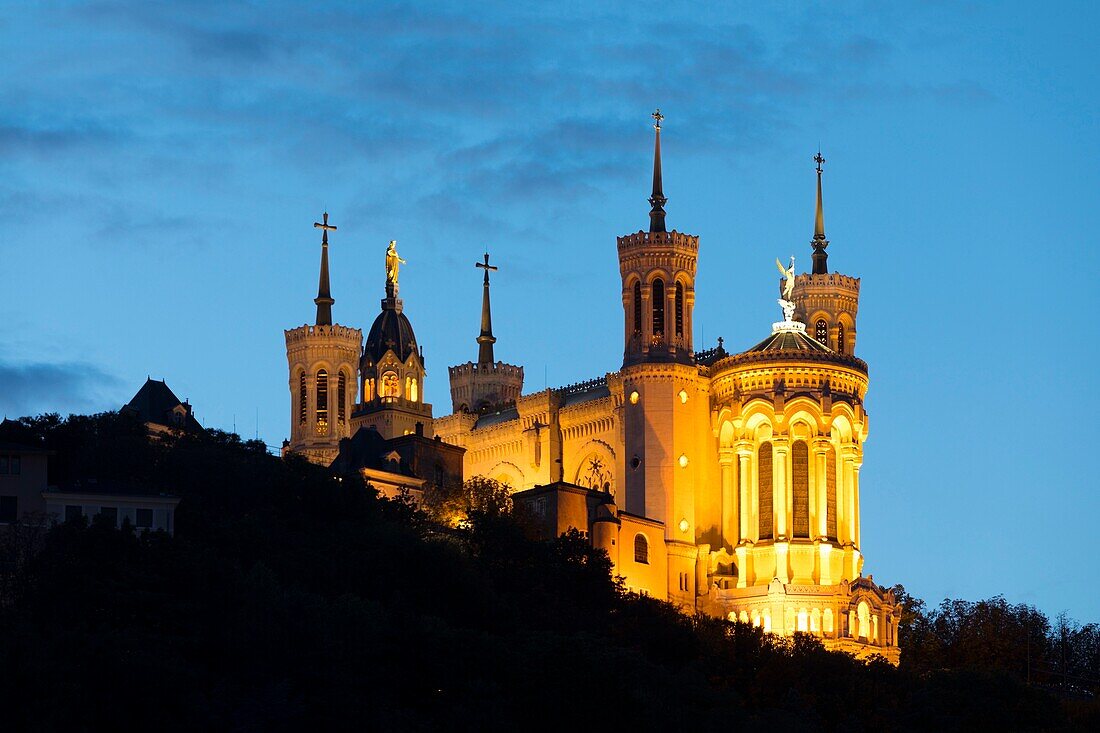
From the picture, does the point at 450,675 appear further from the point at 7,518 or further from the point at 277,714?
the point at 7,518

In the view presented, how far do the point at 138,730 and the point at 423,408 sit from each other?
55396 millimetres

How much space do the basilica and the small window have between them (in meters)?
21.9

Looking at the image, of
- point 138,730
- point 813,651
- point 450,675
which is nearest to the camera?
point 138,730

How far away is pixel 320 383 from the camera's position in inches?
5615

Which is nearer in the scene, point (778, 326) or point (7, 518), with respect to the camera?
point (7, 518)

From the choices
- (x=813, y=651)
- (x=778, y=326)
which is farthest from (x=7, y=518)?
(x=778, y=326)

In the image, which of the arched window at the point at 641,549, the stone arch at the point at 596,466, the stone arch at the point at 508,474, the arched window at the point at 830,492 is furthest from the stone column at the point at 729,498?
the stone arch at the point at 508,474

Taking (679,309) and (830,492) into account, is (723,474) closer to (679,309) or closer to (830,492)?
(830,492)

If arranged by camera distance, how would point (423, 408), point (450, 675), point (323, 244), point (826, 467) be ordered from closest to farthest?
point (450, 675)
point (826, 467)
point (423, 408)
point (323, 244)

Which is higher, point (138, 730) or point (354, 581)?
point (354, 581)

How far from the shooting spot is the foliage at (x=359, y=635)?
272ft

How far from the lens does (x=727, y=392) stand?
118m

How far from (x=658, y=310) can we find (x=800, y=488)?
36.3 feet

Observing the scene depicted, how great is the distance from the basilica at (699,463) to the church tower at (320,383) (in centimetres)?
1625
